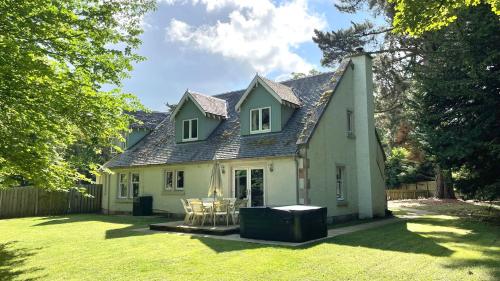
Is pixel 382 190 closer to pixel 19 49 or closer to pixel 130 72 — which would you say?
pixel 130 72

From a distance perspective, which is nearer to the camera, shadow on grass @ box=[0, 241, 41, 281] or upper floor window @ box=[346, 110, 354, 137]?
shadow on grass @ box=[0, 241, 41, 281]

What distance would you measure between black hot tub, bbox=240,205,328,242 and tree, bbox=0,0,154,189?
509cm

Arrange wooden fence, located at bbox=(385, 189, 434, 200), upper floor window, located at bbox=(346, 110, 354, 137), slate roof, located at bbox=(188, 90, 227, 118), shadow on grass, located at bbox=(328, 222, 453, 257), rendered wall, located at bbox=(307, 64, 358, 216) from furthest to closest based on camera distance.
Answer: wooden fence, located at bbox=(385, 189, 434, 200) → slate roof, located at bbox=(188, 90, 227, 118) → upper floor window, located at bbox=(346, 110, 354, 137) → rendered wall, located at bbox=(307, 64, 358, 216) → shadow on grass, located at bbox=(328, 222, 453, 257)

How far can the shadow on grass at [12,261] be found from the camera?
8645 mm

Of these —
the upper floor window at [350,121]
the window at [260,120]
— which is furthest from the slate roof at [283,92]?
the upper floor window at [350,121]

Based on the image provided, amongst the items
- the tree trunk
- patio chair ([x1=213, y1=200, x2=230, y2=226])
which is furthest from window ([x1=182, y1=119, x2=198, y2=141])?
the tree trunk

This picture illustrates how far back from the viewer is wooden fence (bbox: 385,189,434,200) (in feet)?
129

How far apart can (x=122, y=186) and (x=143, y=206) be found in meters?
3.58

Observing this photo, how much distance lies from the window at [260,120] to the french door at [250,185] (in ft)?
7.63

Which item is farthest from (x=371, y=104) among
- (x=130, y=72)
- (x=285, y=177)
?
(x=130, y=72)

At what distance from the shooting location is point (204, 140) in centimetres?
2286

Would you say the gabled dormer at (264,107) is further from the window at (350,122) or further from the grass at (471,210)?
the grass at (471,210)

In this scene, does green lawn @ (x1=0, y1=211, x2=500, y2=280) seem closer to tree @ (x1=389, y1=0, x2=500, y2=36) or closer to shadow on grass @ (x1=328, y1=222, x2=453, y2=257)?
shadow on grass @ (x1=328, y1=222, x2=453, y2=257)

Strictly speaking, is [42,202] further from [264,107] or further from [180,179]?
[264,107]
